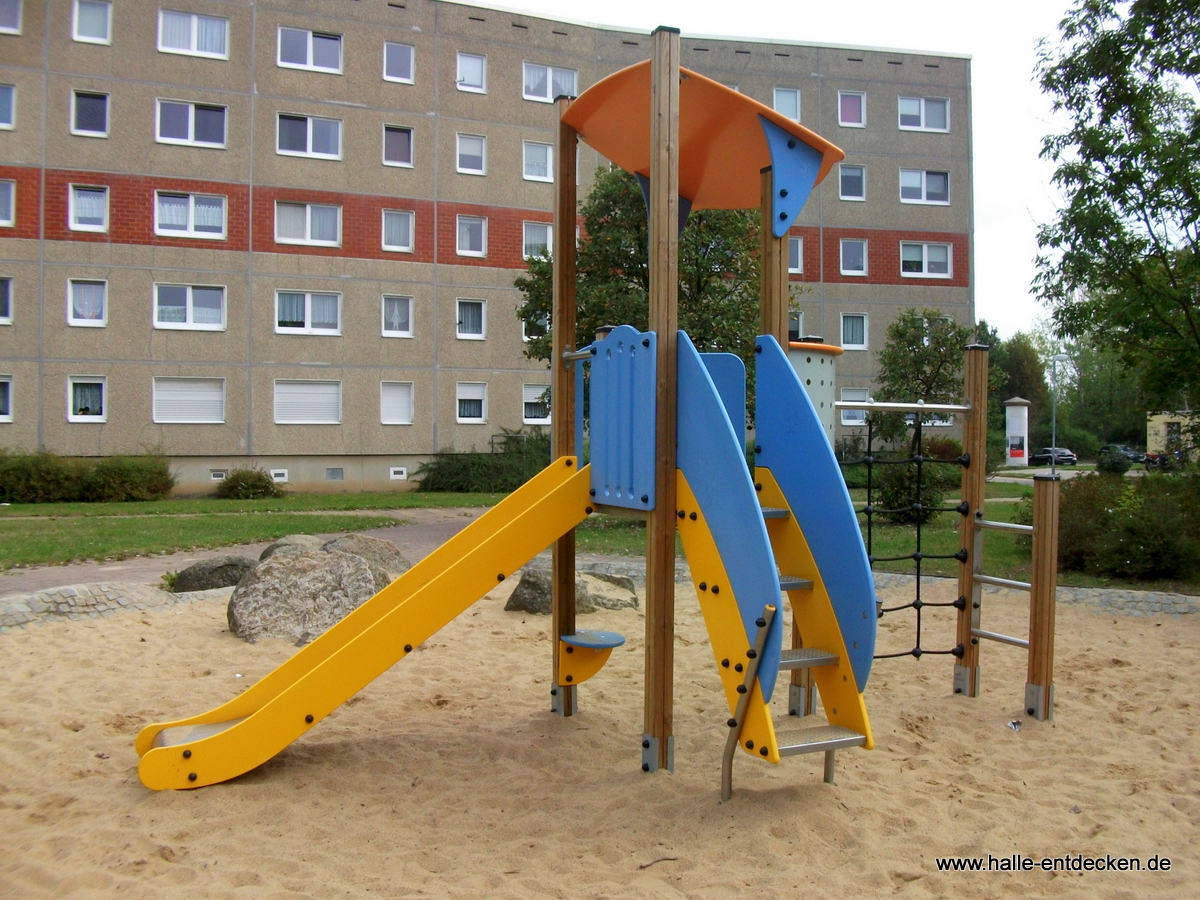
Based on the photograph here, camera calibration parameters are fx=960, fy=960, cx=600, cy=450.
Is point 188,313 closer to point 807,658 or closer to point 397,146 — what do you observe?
point 397,146

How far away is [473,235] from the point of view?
26.5 metres

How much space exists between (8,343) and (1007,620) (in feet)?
74.5

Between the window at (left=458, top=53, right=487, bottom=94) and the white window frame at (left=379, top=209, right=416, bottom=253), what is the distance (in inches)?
151

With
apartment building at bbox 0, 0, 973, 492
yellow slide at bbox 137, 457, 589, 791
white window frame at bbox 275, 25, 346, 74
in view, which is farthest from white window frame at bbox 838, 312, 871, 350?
yellow slide at bbox 137, 457, 589, 791

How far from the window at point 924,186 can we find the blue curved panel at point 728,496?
95.9 ft

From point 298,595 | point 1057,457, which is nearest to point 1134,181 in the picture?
point 298,595

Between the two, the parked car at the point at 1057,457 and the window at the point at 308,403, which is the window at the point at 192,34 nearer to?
the window at the point at 308,403

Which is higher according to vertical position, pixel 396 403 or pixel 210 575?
pixel 396 403

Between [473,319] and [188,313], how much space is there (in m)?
7.22

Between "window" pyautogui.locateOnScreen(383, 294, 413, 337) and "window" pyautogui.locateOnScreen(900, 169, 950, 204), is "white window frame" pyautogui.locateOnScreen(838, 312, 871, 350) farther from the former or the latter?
"window" pyautogui.locateOnScreen(383, 294, 413, 337)

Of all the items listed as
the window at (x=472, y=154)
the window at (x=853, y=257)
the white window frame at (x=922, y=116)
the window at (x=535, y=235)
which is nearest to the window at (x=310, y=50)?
the window at (x=472, y=154)

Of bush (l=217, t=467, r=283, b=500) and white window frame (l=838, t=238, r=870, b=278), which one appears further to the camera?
white window frame (l=838, t=238, r=870, b=278)

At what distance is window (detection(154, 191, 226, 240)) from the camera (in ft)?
76.9

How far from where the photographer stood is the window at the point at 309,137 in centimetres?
2448
